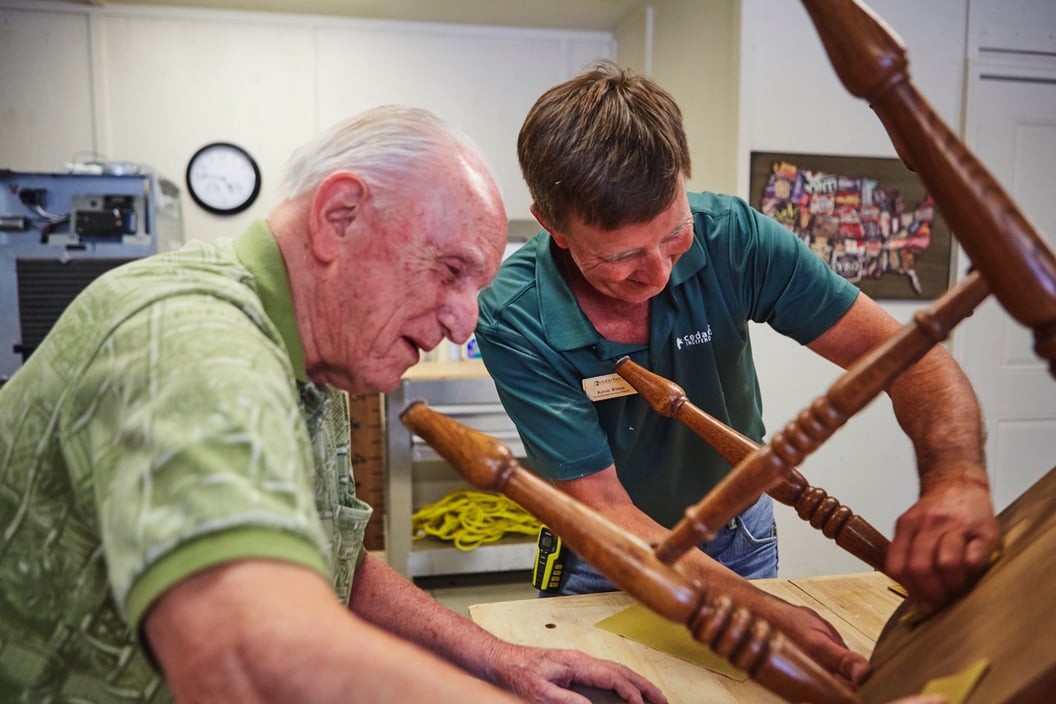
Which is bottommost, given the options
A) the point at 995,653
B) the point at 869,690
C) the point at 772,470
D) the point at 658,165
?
the point at 869,690

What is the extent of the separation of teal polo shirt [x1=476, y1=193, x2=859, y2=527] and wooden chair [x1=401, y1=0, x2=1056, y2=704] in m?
0.69

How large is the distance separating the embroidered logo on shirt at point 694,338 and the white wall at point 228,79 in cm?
293

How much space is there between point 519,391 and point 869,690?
0.82 m

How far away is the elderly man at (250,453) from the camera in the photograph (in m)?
0.54

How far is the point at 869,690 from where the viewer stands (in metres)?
0.87

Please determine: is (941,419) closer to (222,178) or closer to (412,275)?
(412,275)

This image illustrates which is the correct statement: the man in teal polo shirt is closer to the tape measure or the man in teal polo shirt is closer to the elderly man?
the tape measure

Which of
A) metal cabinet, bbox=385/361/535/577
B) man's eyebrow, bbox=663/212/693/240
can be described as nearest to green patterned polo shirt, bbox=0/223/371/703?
man's eyebrow, bbox=663/212/693/240

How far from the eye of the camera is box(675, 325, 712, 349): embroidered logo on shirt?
1554 mm

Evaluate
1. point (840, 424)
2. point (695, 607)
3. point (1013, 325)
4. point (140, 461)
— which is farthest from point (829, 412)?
point (1013, 325)

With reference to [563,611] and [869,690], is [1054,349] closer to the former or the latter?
[869,690]

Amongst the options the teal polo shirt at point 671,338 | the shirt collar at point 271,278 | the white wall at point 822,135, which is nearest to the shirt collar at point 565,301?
the teal polo shirt at point 671,338

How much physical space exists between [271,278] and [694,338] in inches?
36.5

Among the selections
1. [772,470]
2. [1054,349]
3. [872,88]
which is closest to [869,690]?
[772,470]
